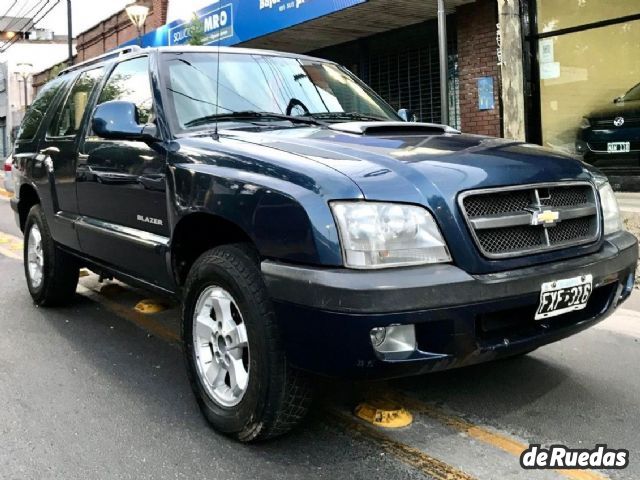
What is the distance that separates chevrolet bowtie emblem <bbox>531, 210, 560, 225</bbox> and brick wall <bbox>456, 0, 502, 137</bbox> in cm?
808

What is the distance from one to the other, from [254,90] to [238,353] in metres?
1.72

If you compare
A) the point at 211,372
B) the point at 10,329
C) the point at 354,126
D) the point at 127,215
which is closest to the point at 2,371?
the point at 10,329

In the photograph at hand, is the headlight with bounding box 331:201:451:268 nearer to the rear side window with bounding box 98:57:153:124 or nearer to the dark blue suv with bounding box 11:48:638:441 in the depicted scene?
the dark blue suv with bounding box 11:48:638:441

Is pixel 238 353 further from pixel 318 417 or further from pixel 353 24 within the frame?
pixel 353 24

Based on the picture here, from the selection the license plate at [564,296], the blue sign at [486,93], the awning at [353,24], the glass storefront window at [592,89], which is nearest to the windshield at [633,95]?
the glass storefront window at [592,89]

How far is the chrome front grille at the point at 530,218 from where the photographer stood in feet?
8.80

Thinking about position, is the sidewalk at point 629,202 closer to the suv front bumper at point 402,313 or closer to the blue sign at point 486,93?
the blue sign at point 486,93

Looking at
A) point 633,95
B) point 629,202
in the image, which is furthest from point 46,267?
point 633,95

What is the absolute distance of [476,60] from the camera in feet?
35.6

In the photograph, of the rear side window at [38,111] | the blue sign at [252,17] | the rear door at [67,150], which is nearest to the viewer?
the rear door at [67,150]

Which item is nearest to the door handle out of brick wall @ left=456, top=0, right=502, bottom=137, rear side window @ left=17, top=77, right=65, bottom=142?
rear side window @ left=17, top=77, right=65, bottom=142

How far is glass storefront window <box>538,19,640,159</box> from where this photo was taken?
9523 mm

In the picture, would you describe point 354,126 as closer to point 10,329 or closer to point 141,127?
Result: point 141,127
